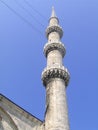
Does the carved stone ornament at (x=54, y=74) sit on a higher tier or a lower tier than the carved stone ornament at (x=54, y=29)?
lower

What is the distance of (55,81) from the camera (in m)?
20.5

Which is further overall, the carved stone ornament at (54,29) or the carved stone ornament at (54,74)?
the carved stone ornament at (54,29)

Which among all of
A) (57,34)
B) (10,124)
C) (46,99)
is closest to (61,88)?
(46,99)

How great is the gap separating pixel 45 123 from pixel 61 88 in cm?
257

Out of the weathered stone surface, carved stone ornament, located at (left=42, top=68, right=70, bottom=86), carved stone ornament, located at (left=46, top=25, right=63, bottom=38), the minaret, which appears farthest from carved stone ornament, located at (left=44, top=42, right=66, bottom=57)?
the weathered stone surface

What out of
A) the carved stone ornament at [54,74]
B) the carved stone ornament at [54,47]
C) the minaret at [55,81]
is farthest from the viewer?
the carved stone ornament at [54,47]

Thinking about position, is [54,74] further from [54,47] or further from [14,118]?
[14,118]

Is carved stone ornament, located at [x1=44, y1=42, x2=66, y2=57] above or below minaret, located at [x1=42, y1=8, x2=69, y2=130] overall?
above

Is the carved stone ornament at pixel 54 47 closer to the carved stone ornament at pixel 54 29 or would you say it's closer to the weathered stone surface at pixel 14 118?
the carved stone ornament at pixel 54 29

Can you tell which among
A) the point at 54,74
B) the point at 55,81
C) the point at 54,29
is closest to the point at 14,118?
the point at 55,81

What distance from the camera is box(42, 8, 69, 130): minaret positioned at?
1842 centimetres

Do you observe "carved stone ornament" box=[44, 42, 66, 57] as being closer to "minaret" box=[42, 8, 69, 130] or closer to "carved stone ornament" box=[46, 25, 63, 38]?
"minaret" box=[42, 8, 69, 130]

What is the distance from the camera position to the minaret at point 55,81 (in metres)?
18.4

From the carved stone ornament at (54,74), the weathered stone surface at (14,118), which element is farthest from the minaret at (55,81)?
the weathered stone surface at (14,118)
